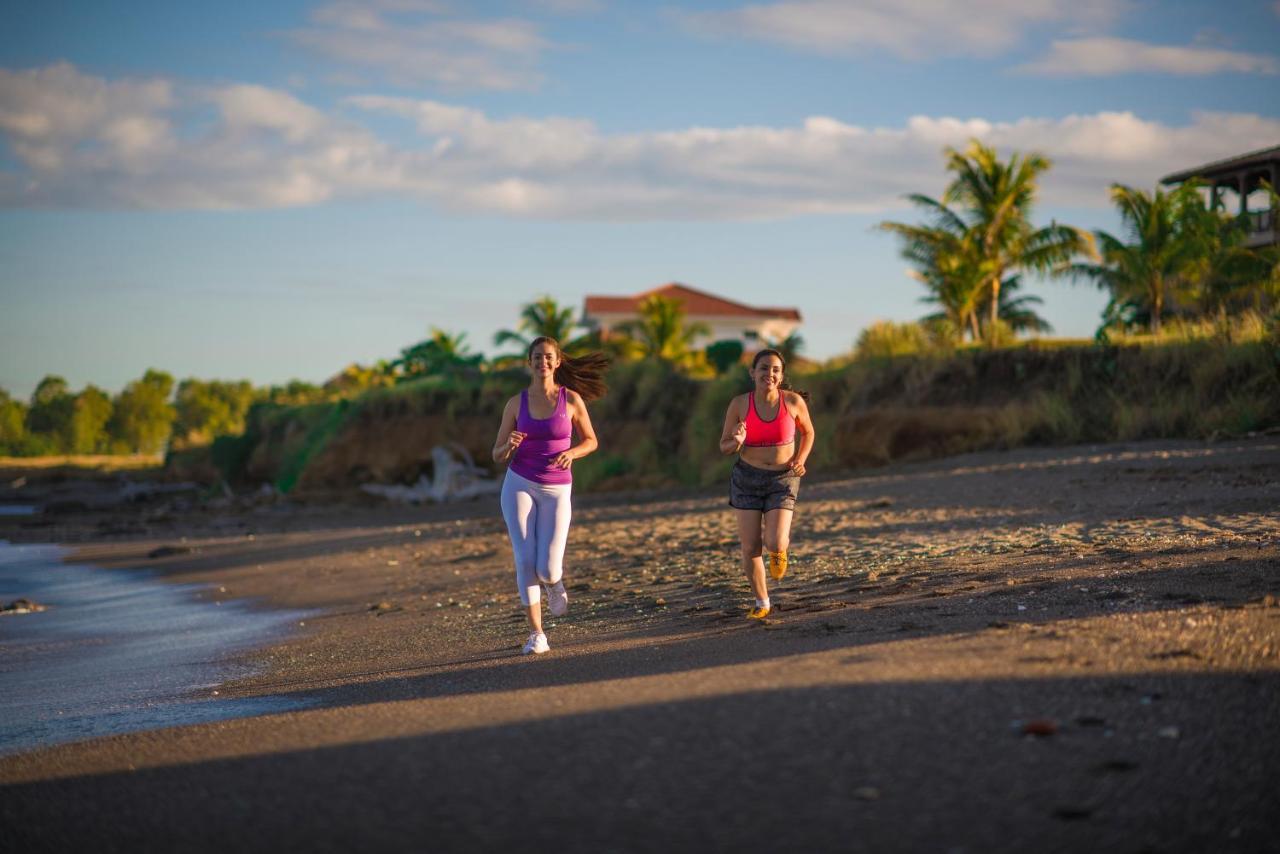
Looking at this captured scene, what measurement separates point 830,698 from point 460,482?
24.8 meters

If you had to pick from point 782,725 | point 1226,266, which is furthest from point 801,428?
point 1226,266

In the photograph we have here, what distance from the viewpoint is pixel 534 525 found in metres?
7.56

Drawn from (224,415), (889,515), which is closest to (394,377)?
(889,515)

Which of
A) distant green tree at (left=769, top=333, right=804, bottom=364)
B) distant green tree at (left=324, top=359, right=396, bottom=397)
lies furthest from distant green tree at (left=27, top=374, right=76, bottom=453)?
distant green tree at (left=769, top=333, right=804, bottom=364)

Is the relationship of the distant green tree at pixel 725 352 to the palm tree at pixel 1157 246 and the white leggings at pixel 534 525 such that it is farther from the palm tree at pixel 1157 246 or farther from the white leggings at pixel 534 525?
the white leggings at pixel 534 525

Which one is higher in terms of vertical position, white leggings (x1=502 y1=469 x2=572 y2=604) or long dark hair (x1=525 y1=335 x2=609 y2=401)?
long dark hair (x1=525 y1=335 x2=609 y2=401)

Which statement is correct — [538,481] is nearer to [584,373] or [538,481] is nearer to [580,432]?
[580,432]

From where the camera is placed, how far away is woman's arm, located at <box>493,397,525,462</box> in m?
7.39

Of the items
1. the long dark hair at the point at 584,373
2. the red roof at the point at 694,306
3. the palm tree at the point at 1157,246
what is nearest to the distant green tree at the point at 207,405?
the red roof at the point at 694,306

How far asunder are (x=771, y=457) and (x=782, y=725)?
3.47 meters

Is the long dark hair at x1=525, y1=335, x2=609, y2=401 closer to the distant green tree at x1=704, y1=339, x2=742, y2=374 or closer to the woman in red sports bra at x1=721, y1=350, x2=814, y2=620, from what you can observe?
the woman in red sports bra at x1=721, y1=350, x2=814, y2=620

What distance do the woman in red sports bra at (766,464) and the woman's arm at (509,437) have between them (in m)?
1.37

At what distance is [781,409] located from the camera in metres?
7.87

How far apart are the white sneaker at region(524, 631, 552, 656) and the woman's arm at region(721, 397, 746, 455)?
66.2 inches
